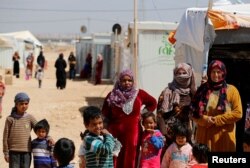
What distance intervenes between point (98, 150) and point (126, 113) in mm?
1180

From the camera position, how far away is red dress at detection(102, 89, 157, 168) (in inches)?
218

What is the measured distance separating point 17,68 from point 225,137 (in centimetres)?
2272

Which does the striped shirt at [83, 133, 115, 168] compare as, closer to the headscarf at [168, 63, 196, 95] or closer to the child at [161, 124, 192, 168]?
the child at [161, 124, 192, 168]

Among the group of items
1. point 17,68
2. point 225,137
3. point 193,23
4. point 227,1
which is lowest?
point 225,137

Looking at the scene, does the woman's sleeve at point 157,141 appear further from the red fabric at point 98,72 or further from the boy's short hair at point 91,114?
the red fabric at point 98,72

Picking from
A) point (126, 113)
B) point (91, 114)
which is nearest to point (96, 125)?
point (91, 114)

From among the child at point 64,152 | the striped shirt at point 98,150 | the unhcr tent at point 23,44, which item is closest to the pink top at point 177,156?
the striped shirt at point 98,150

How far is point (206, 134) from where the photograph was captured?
5.50m

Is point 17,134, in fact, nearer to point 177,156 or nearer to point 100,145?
point 100,145

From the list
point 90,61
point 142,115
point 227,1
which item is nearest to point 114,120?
point 142,115

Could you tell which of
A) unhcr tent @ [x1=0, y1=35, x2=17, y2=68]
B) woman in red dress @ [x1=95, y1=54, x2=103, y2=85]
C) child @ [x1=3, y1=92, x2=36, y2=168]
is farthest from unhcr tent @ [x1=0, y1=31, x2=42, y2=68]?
child @ [x1=3, y1=92, x2=36, y2=168]

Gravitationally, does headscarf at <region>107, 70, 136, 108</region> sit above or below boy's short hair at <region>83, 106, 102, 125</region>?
above

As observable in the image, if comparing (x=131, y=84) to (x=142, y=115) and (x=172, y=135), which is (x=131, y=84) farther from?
(x=172, y=135)

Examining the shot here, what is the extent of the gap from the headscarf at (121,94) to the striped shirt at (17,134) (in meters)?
0.88
